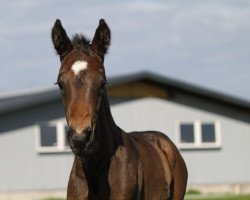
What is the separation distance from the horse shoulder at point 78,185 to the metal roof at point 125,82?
2233 centimetres

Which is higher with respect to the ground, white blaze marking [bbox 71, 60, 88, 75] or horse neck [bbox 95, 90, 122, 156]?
white blaze marking [bbox 71, 60, 88, 75]

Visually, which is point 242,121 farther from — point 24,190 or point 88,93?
point 88,93

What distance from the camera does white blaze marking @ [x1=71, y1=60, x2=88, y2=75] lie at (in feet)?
25.0

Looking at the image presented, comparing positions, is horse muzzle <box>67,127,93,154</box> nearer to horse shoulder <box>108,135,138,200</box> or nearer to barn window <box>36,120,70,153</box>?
horse shoulder <box>108,135,138,200</box>

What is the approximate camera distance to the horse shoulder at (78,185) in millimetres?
8094

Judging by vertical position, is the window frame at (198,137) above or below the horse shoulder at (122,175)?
above

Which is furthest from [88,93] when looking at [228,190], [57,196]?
[228,190]

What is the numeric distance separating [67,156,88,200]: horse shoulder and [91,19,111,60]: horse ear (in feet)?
3.39

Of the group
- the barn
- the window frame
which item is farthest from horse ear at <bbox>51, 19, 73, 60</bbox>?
the window frame

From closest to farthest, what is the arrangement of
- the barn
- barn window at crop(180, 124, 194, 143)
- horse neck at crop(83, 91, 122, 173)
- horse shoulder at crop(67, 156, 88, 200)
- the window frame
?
horse neck at crop(83, 91, 122, 173) < horse shoulder at crop(67, 156, 88, 200) < the barn < the window frame < barn window at crop(180, 124, 194, 143)

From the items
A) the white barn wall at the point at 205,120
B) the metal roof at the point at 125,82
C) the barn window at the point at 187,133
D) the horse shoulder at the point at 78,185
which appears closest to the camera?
the horse shoulder at the point at 78,185

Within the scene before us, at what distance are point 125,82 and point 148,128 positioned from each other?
2.02 m

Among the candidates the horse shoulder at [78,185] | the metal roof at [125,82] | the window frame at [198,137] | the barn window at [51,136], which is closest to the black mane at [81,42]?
the horse shoulder at [78,185]

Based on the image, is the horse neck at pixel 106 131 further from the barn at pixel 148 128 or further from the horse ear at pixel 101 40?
the barn at pixel 148 128
